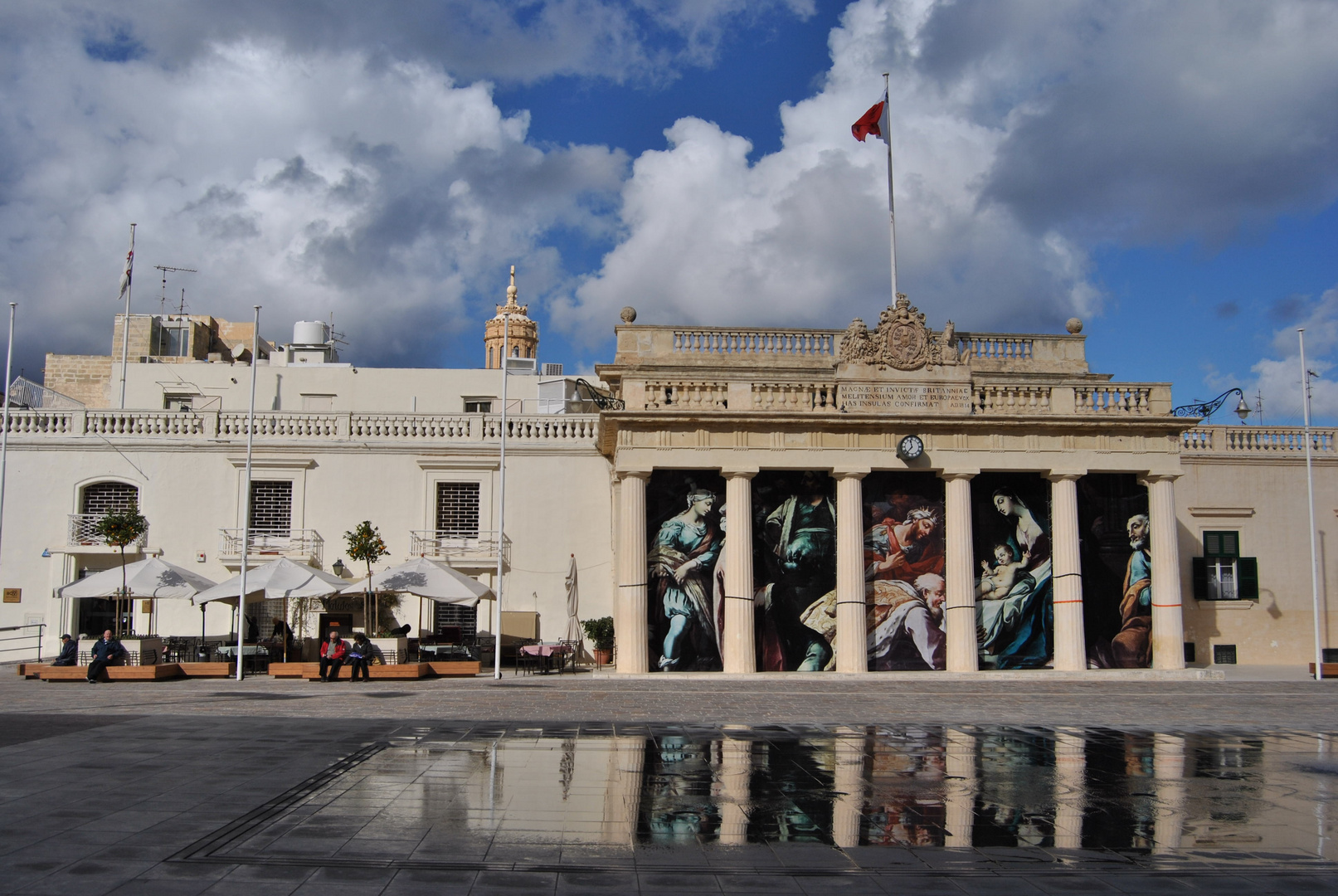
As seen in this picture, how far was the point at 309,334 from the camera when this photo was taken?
45.2 m

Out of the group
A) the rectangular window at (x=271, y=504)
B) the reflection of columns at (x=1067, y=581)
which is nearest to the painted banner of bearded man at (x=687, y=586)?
the reflection of columns at (x=1067, y=581)

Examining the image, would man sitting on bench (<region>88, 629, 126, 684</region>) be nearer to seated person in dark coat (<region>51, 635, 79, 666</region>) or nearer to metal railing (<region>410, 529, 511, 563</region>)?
seated person in dark coat (<region>51, 635, 79, 666</region>)

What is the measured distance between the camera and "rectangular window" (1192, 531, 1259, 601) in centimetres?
3109

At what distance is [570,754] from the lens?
44.3 feet

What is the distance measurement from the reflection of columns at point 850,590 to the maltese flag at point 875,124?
11.3 metres

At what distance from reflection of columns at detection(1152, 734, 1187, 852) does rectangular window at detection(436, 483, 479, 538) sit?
795 inches

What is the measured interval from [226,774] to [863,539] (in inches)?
754

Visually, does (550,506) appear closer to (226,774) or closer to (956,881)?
(226,774)

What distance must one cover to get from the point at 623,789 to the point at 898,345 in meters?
19.2

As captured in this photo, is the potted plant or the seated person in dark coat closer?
the seated person in dark coat

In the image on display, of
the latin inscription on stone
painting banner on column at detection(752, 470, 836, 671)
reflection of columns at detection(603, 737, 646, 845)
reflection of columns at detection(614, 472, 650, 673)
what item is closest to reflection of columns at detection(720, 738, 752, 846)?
reflection of columns at detection(603, 737, 646, 845)

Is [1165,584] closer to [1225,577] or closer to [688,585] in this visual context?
[1225,577]

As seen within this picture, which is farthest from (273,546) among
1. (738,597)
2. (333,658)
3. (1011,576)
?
(1011,576)

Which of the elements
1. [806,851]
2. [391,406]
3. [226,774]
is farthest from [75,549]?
[806,851]
